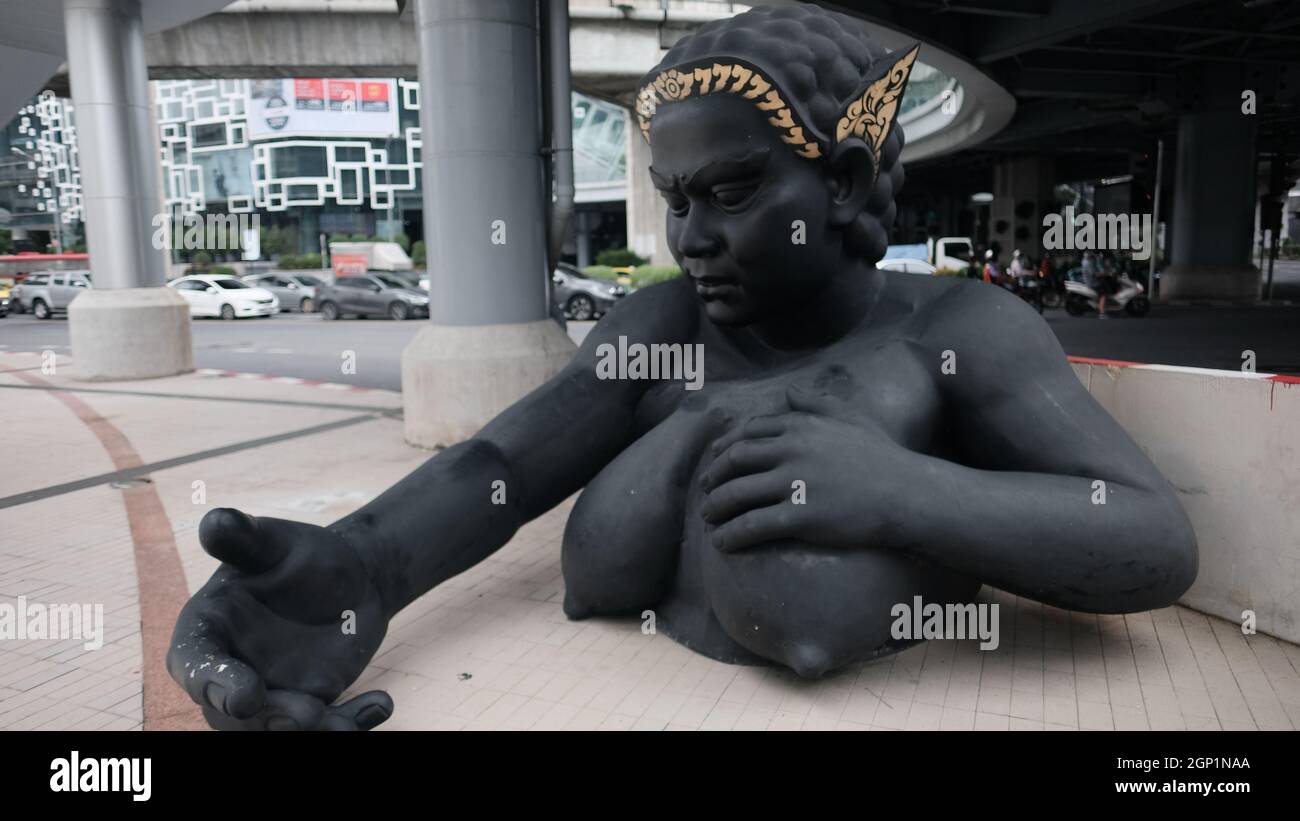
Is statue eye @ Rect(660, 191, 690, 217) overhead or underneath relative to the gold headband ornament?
underneath

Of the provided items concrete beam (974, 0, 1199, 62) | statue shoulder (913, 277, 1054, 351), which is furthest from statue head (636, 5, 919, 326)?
concrete beam (974, 0, 1199, 62)

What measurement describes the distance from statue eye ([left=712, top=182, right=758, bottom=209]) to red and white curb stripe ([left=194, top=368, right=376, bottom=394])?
9108 mm

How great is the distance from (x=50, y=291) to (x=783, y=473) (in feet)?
103

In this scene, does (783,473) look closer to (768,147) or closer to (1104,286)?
(768,147)

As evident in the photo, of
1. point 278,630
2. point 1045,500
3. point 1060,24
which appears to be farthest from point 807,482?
point 1060,24

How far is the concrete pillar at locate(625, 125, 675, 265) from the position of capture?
2985 cm

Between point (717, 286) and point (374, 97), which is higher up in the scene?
point (374, 97)

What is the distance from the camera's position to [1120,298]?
792 inches

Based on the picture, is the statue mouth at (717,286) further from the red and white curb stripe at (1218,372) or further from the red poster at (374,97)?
the red poster at (374,97)

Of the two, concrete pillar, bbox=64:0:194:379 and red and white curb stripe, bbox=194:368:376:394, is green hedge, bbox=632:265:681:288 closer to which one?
red and white curb stripe, bbox=194:368:376:394

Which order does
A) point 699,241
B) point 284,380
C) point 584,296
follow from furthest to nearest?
point 584,296, point 284,380, point 699,241

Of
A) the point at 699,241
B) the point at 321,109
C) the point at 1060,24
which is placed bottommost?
the point at 699,241

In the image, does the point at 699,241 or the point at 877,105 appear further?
the point at 877,105

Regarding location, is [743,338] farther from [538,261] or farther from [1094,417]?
[538,261]
